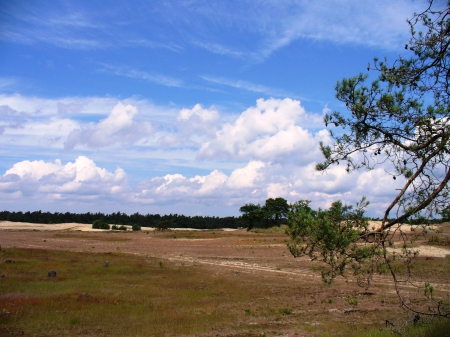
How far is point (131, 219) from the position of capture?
164 m

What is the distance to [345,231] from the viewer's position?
7.71 meters

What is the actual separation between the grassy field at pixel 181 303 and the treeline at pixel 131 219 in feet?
407

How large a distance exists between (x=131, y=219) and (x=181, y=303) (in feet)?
499

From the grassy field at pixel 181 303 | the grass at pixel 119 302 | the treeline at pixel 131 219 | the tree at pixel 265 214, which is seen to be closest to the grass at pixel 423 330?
the grassy field at pixel 181 303

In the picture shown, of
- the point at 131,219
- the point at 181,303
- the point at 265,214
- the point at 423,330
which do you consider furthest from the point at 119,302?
the point at 131,219

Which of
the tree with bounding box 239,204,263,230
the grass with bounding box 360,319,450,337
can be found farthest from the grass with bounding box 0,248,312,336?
the tree with bounding box 239,204,263,230

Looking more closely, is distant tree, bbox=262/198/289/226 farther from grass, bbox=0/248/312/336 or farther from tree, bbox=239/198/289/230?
grass, bbox=0/248/312/336

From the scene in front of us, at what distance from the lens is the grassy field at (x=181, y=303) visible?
43.8ft

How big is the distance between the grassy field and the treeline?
124 metres

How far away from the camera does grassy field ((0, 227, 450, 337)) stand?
13344mm

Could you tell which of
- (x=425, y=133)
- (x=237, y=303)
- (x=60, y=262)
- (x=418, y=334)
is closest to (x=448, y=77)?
(x=425, y=133)

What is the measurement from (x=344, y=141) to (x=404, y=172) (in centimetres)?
140

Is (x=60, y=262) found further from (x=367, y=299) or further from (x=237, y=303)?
(x=367, y=299)

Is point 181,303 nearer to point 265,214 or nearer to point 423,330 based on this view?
point 423,330
